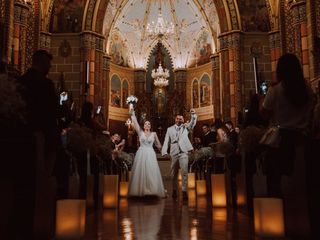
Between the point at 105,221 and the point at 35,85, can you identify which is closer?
the point at 35,85

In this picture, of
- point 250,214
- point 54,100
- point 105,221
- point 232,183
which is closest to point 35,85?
point 54,100

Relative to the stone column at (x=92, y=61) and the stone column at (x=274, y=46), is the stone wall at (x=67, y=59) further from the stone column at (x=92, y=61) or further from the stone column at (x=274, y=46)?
the stone column at (x=274, y=46)

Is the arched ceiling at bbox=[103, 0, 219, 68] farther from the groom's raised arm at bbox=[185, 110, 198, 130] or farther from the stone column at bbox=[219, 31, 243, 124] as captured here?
the groom's raised arm at bbox=[185, 110, 198, 130]

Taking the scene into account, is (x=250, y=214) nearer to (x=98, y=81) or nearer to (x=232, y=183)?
(x=232, y=183)

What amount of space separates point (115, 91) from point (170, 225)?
26.3m

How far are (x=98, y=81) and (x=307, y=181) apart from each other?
16.6m

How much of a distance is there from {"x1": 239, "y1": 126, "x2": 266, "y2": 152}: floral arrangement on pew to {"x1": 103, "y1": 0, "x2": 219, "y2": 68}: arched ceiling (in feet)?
78.1

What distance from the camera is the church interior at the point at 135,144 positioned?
3.14m

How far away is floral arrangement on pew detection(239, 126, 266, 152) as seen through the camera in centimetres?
510

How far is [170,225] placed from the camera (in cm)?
437

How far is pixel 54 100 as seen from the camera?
407cm

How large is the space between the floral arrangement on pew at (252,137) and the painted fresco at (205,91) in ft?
78.6

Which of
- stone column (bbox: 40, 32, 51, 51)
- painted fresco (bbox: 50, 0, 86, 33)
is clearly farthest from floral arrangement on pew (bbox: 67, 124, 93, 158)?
painted fresco (bbox: 50, 0, 86, 33)

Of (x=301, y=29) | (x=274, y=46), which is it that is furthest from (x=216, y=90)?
(x=301, y=29)
